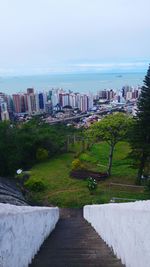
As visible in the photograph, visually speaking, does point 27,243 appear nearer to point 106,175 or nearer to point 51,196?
point 51,196

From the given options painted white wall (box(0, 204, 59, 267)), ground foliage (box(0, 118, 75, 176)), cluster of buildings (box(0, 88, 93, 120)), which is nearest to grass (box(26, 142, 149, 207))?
ground foliage (box(0, 118, 75, 176))

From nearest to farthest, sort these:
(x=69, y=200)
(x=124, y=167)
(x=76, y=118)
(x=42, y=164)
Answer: (x=69, y=200)
(x=124, y=167)
(x=42, y=164)
(x=76, y=118)

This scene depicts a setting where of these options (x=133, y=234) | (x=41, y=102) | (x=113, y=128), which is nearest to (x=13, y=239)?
(x=133, y=234)

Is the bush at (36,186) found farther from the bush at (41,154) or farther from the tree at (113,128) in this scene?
the bush at (41,154)

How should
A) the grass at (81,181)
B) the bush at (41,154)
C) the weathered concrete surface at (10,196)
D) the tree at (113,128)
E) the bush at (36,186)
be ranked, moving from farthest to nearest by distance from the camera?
the bush at (41,154), the tree at (113,128), the bush at (36,186), the grass at (81,181), the weathered concrete surface at (10,196)

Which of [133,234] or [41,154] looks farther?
[41,154]

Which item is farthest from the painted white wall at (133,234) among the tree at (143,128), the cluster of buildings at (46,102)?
the cluster of buildings at (46,102)

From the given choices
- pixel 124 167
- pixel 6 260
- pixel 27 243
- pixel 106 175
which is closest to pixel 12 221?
pixel 6 260

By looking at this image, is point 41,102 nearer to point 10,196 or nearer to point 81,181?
point 81,181

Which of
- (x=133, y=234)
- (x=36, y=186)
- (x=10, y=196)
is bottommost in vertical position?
(x=36, y=186)
